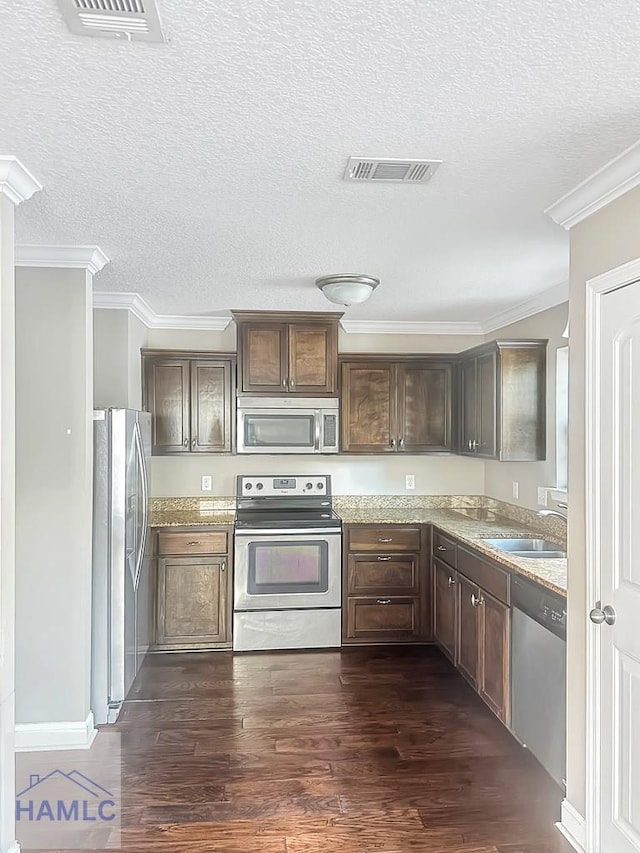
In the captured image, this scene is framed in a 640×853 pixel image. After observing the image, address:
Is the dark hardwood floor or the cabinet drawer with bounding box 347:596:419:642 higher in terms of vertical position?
the cabinet drawer with bounding box 347:596:419:642

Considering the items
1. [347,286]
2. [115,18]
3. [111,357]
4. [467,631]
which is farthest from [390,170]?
[467,631]

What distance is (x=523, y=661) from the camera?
288cm

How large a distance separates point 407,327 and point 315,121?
3.43 m

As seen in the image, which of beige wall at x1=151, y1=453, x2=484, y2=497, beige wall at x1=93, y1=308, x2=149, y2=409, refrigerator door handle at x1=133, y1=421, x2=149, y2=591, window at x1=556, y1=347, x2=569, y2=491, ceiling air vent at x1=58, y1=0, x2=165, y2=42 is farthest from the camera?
beige wall at x1=151, y1=453, x2=484, y2=497

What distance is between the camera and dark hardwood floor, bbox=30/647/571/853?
2.33 metres

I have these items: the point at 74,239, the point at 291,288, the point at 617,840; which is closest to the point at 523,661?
the point at 617,840

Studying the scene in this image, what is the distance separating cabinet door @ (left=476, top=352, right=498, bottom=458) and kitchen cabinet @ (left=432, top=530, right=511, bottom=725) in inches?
26.9

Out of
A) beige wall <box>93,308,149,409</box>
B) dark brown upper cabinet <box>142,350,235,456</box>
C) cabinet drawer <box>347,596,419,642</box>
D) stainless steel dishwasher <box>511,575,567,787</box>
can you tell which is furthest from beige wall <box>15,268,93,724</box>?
stainless steel dishwasher <box>511,575,567,787</box>

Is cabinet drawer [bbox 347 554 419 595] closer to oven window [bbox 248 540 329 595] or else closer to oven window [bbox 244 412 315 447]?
oven window [bbox 248 540 329 595]

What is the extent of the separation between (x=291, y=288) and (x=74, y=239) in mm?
1339

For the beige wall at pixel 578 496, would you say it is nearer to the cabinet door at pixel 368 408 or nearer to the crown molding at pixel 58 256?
the crown molding at pixel 58 256

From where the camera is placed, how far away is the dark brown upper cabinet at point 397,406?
4812 mm

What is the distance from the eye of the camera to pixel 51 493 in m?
2.97

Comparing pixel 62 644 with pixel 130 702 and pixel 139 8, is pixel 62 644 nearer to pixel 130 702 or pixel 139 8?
pixel 130 702
